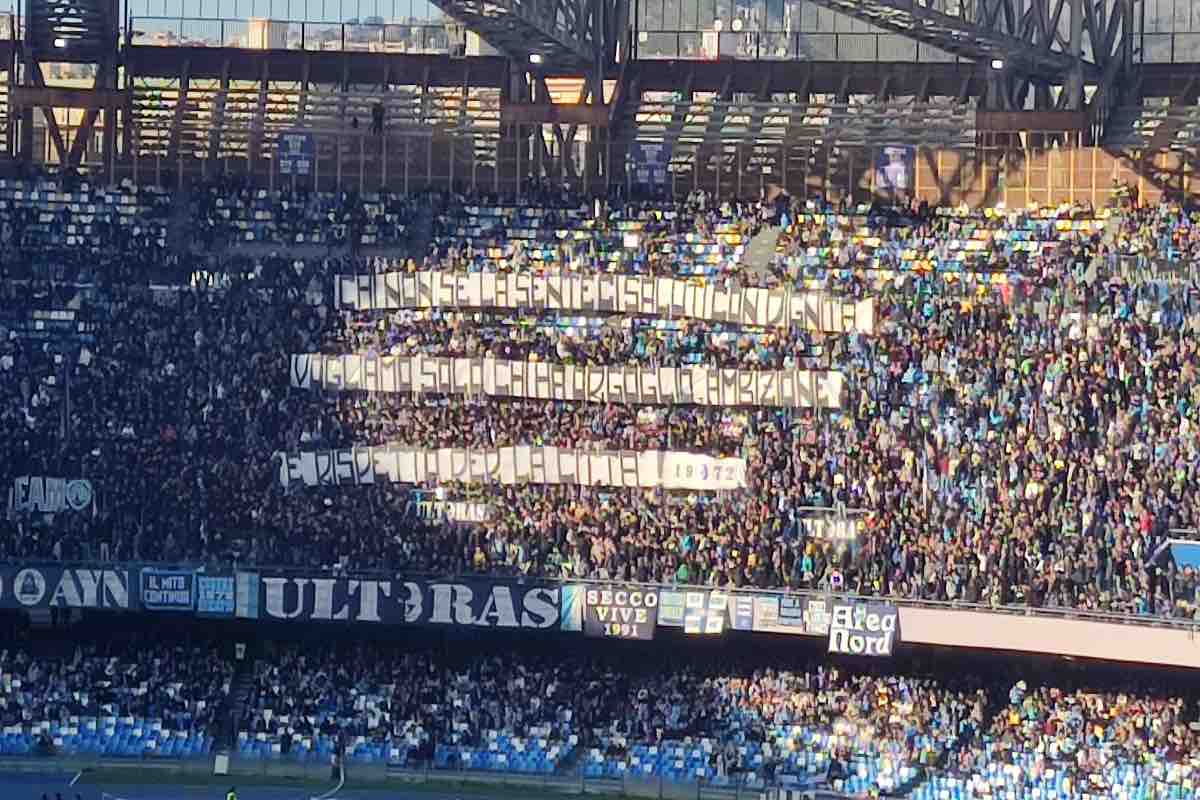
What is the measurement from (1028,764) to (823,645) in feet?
18.4

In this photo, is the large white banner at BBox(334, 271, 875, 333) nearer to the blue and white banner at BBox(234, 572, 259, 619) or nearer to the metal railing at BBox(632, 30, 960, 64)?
the blue and white banner at BBox(234, 572, 259, 619)

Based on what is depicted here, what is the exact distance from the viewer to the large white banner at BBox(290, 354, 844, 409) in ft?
175

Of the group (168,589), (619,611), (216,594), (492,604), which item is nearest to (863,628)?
(619,611)

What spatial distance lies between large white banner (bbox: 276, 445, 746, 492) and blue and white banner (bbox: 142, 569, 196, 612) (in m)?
3.05

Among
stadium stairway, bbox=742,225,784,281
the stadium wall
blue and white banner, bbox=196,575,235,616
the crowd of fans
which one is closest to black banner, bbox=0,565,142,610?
the stadium wall

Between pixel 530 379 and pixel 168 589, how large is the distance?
8722mm

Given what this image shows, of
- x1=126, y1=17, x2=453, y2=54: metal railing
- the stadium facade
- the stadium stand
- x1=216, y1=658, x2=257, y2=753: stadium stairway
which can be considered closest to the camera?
the stadium stand

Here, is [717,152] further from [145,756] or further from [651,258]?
[145,756]

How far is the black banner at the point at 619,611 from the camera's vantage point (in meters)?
49.1

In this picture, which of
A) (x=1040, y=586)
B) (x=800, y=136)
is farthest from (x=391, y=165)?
(x=1040, y=586)

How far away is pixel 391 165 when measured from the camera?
198 feet

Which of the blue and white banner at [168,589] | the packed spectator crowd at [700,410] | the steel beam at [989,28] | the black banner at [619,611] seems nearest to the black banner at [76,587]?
the blue and white banner at [168,589]

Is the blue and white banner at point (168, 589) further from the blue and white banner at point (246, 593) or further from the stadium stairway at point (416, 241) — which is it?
the stadium stairway at point (416, 241)

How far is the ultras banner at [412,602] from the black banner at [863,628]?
5.35 m
